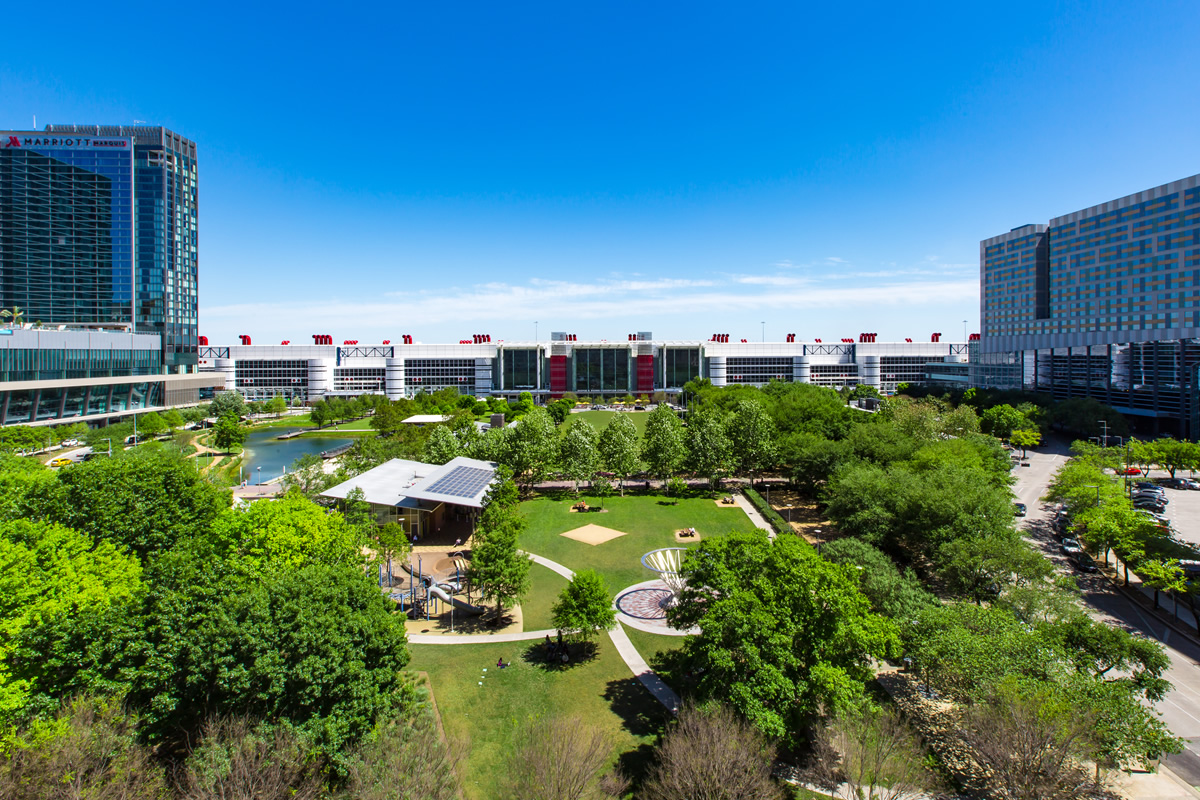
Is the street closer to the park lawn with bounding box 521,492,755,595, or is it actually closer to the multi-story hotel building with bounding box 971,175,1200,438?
the park lawn with bounding box 521,492,755,595

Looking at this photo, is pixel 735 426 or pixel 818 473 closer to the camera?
pixel 818 473

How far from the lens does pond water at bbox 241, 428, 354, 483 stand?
67394mm

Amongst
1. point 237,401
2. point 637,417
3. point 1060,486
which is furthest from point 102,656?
point 237,401

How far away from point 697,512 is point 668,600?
1849 cm

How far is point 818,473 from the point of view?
50875 millimetres

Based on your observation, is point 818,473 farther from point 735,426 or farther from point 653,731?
point 653,731

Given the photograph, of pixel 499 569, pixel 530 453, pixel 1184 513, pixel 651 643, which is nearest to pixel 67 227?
pixel 530 453

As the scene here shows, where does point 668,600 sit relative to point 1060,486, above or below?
below

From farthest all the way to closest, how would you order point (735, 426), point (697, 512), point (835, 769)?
point (735, 426) < point (697, 512) < point (835, 769)

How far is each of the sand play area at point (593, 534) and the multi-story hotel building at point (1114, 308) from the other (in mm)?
72443

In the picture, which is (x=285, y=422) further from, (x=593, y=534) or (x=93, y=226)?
(x=593, y=534)

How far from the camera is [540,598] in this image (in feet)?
105

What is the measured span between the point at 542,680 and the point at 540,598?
8153 millimetres

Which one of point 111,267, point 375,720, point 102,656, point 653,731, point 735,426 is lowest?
point 653,731
